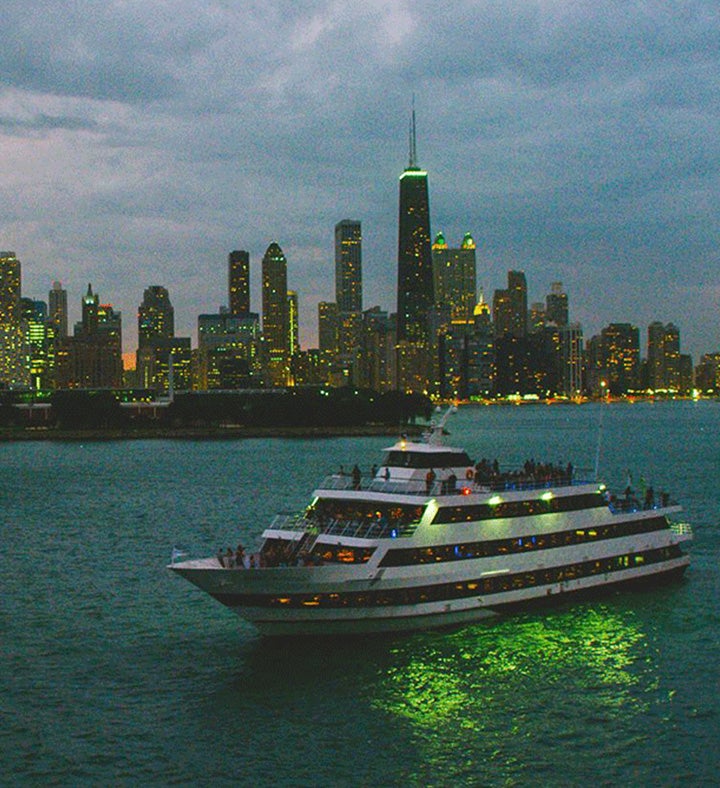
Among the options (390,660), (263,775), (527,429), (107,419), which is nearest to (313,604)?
(390,660)

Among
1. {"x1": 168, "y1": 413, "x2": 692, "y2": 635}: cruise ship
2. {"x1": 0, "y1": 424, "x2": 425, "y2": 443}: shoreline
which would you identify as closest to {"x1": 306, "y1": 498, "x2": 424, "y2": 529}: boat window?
{"x1": 168, "y1": 413, "x2": 692, "y2": 635}: cruise ship

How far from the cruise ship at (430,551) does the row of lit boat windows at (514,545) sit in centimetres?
3

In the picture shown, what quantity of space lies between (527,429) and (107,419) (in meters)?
68.9

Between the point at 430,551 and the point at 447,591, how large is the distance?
1.26m

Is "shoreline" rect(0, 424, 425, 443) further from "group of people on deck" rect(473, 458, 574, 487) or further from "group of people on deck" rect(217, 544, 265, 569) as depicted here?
"group of people on deck" rect(217, 544, 265, 569)

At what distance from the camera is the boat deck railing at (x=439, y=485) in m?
32.3

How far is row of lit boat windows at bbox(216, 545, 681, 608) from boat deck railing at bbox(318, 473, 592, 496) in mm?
2635

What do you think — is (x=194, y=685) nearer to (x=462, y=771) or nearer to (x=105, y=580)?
(x=462, y=771)

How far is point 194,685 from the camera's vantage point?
88.6 ft

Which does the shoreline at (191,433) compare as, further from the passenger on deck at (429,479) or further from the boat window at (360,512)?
the boat window at (360,512)

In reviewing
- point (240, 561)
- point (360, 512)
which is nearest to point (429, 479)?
point (360, 512)

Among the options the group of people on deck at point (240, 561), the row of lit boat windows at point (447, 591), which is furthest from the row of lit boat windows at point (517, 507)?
the group of people on deck at point (240, 561)

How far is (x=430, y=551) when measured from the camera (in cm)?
3045

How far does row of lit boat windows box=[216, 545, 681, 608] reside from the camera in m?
28.7
